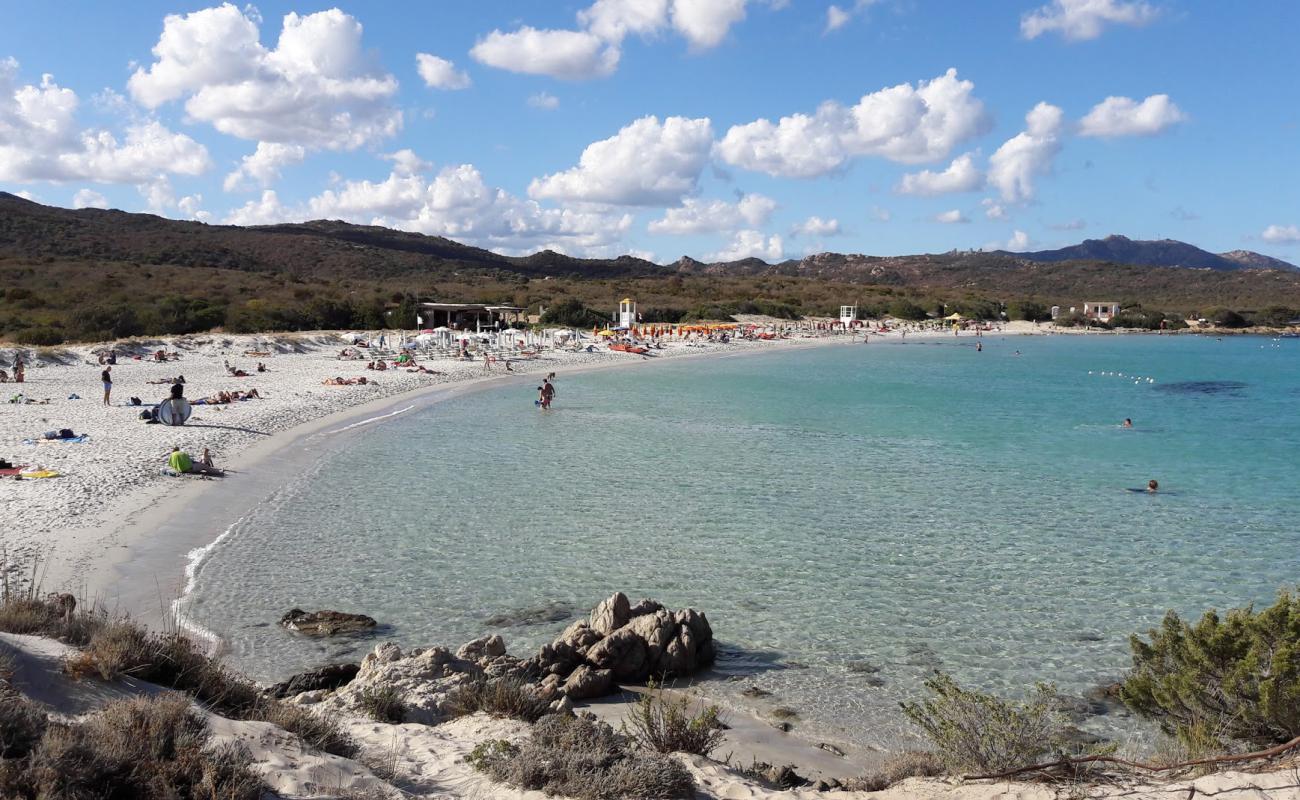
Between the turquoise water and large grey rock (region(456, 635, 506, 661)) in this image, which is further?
the turquoise water

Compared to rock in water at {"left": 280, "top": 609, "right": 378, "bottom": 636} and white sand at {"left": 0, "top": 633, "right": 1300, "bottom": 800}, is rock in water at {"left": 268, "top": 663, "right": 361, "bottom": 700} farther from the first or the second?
white sand at {"left": 0, "top": 633, "right": 1300, "bottom": 800}

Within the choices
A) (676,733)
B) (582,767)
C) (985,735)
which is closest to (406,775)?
(582,767)

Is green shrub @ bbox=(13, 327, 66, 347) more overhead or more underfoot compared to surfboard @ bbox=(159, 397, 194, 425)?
more overhead

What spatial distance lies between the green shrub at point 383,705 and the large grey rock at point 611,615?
2287mm

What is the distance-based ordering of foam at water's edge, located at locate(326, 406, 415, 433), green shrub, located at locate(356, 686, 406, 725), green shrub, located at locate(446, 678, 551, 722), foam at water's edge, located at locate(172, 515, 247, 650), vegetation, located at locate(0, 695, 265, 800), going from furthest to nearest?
foam at water's edge, located at locate(326, 406, 415, 433) < foam at water's edge, located at locate(172, 515, 247, 650) < green shrub, located at locate(446, 678, 551, 722) < green shrub, located at locate(356, 686, 406, 725) < vegetation, located at locate(0, 695, 265, 800)

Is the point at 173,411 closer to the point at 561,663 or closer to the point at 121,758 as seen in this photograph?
the point at 561,663

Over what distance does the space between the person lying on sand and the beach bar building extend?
38030 millimetres

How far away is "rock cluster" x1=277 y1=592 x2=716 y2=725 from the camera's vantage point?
20.4ft

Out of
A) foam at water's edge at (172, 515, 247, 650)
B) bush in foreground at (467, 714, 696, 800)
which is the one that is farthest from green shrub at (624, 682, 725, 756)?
foam at water's edge at (172, 515, 247, 650)

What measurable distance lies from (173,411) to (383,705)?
15.1m

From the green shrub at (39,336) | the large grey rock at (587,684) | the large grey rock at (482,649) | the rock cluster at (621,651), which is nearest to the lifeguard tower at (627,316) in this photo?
the green shrub at (39,336)

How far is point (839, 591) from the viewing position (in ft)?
32.6

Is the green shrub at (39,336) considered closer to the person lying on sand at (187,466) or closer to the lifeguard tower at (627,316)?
Result: the person lying on sand at (187,466)

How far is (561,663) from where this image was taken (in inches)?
292
